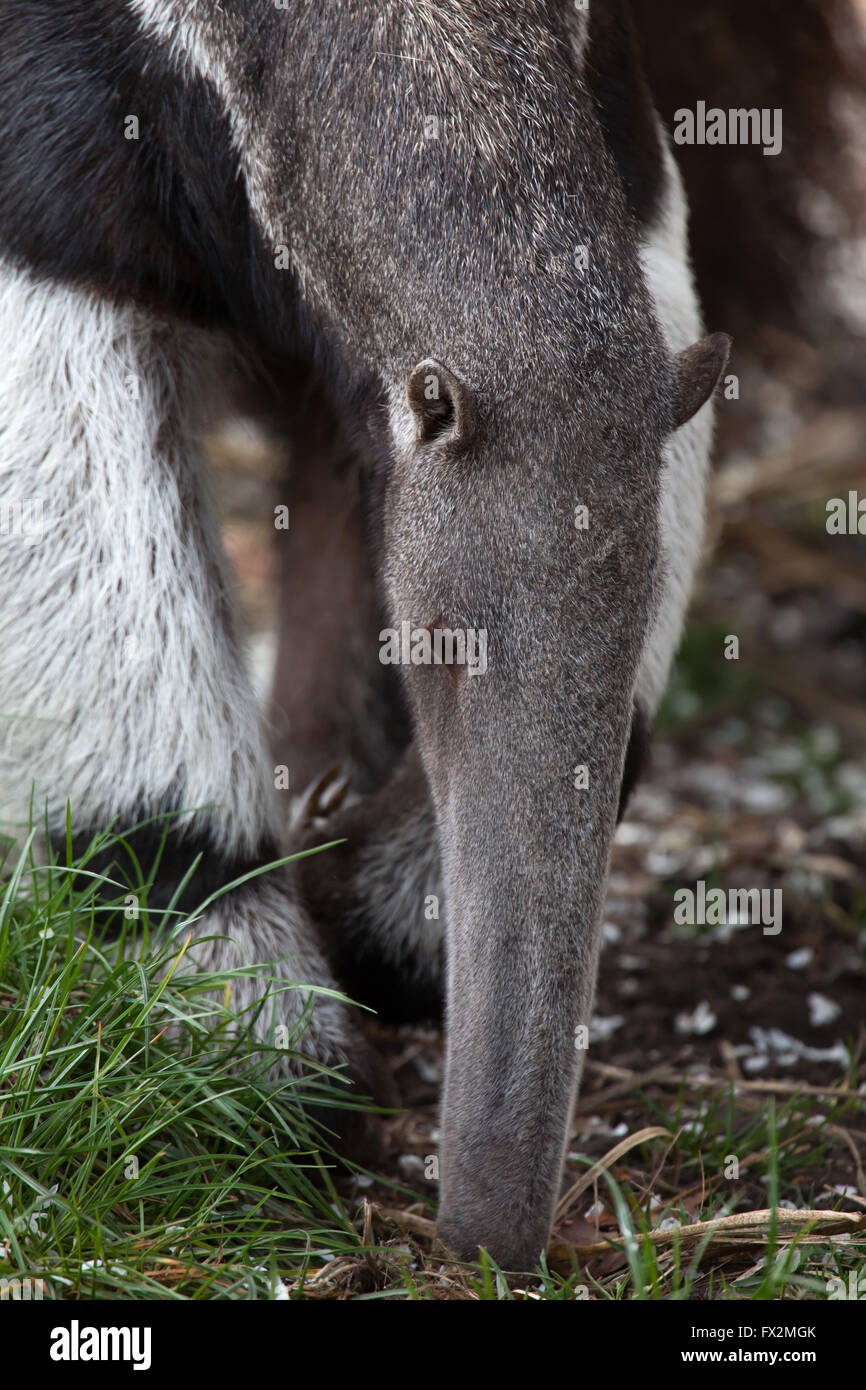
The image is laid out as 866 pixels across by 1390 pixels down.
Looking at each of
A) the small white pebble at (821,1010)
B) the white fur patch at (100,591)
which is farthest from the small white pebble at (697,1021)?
the white fur patch at (100,591)

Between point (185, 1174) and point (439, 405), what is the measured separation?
62.9 inches

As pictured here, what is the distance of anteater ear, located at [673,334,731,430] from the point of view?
9.80 feet

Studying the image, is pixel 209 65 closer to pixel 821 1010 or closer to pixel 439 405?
pixel 439 405

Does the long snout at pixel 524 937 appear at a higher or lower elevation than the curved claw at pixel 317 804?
lower

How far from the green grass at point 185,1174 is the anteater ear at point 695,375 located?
4.79ft

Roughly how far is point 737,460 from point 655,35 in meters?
3.35

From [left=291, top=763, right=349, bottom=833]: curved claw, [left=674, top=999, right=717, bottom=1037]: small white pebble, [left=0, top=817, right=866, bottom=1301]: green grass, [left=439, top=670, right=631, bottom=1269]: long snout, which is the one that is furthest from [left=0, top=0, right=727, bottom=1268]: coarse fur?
[left=674, top=999, right=717, bottom=1037]: small white pebble

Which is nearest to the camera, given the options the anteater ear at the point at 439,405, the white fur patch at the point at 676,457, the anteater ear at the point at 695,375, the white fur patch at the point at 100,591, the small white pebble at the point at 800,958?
the anteater ear at the point at 439,405

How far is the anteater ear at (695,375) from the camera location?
299cm

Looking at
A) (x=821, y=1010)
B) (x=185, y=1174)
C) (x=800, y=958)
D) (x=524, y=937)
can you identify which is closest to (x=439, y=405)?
(x=524, y=937)

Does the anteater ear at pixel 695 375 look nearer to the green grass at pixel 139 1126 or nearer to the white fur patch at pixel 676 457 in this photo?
the white fur patch at pixel 676 457

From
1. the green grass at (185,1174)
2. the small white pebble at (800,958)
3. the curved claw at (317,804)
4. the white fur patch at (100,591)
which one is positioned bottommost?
the green grass at (185,1174)

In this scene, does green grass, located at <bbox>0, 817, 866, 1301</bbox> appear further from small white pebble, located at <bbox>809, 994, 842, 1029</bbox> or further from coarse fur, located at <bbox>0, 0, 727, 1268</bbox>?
small white pebble, located at <bbox>809, 994, 842, 1029</bbox>
